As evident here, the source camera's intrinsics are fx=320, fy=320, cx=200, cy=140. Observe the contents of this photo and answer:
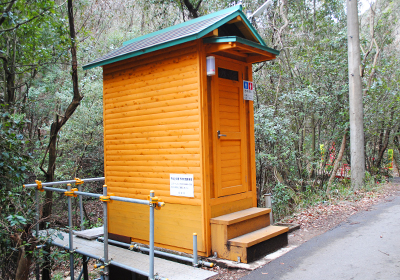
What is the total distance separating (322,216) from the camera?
659cm

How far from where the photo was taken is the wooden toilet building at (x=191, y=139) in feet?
15.3

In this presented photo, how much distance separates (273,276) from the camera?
389 cm

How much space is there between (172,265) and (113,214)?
2077mm

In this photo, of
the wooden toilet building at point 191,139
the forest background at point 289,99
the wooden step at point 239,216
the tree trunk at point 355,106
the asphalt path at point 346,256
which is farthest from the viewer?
the forest background at point 289,99

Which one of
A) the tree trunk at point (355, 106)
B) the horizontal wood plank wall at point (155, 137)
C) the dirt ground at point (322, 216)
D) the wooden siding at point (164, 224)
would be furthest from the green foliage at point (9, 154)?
the tree trunk at point (355, 106)

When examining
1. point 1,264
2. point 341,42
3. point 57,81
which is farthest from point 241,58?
point 57,81

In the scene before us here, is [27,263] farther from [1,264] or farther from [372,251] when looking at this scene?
[372,251]

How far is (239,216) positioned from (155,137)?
1.86 meters

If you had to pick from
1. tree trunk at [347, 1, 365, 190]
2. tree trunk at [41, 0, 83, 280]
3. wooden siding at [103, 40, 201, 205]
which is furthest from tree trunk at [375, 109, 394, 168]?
tree trunk at [41, 0, 83, 280]

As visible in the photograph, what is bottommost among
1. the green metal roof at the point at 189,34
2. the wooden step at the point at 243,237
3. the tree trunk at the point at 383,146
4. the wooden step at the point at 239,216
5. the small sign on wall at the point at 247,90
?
the wooden step at the point at 243,237

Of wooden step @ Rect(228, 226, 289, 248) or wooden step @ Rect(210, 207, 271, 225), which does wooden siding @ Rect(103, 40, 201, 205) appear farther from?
wooden step @ Rect(228, 226, 289, 248)

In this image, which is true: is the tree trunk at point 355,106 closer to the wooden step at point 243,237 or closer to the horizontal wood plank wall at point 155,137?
the wooden step at point 243,237

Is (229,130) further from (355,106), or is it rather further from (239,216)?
(355,106)

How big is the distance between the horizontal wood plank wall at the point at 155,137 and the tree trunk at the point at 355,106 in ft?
20.8
